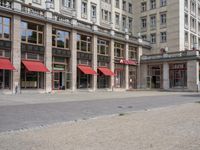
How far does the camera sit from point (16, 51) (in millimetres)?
31141

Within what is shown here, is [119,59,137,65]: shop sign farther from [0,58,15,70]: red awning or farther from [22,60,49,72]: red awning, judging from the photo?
[0,58,15,70]: red awning

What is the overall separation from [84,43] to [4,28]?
1281cm

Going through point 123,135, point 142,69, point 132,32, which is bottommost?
point 123,135

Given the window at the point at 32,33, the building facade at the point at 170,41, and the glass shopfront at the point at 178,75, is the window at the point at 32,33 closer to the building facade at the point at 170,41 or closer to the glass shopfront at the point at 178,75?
the building facade at the point at 170,41

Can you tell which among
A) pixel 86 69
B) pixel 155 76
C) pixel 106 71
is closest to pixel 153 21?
pixel 155 76

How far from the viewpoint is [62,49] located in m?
36.8

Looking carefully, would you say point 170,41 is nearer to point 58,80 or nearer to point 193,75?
point 193,75

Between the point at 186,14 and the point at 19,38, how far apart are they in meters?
35.3

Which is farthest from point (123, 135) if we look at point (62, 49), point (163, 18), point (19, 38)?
point (163, 18)

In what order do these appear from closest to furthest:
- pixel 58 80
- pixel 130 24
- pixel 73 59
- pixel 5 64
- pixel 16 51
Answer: pixel 5 64 < pixel 16 51 < pixel 58 80 < pixel 73 59 < pixel 130 24

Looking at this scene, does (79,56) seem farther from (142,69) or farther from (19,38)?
(142,69)

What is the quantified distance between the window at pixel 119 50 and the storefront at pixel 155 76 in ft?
22.2

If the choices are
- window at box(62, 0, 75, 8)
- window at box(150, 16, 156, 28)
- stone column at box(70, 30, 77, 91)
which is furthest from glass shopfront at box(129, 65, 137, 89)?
stone column at box(70, 30, 77, 91)

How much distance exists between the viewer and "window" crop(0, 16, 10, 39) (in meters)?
30.3
